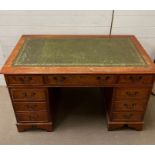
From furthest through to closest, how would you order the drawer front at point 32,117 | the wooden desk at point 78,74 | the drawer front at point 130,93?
the drawer front at point 32,117
the drawer front at point 130,93
the wooden desk at point 78,74

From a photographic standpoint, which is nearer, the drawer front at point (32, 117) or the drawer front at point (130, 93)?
the drawer front at point (130, 93)

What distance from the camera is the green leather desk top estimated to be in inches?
53.7

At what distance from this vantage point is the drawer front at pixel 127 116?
1.55m

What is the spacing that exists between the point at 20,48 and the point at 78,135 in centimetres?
93

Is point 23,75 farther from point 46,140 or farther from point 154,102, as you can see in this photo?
point 154,102

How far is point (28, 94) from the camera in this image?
1.41 meters

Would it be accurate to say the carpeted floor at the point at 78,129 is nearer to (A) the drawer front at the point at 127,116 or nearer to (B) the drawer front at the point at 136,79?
(A) the drawer front at the point at 127,116

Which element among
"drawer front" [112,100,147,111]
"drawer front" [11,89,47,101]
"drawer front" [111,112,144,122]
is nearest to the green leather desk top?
"drawer front" [11,89,47,101]

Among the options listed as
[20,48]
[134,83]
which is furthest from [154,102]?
[20,48]

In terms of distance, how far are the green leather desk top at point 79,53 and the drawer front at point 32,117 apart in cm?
45

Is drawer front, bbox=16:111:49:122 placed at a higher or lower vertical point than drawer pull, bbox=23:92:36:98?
lower

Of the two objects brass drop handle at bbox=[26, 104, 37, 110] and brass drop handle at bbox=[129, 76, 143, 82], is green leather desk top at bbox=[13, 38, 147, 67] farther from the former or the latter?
brass drop handle at bbox=[26, 104, 37, 110]

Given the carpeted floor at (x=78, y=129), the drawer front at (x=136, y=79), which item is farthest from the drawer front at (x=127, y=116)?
the drawer front at (x=136, y=79)

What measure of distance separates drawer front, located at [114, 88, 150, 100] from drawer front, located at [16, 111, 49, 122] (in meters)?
0.62
